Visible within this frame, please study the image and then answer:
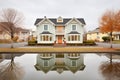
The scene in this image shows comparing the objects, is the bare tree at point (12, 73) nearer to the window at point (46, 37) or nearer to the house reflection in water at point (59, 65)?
the house reflection in water at point (59, 65)

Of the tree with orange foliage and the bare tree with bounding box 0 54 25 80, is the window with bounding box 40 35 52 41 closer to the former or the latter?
the tree with orange foliage

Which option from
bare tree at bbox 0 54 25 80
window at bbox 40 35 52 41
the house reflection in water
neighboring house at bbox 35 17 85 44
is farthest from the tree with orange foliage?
bare tree at bbox 0 54 25 80

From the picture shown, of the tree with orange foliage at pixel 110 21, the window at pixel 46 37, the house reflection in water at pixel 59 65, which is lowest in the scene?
the house reflection in water at pixel 59 65

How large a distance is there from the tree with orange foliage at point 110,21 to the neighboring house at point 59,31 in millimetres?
11515

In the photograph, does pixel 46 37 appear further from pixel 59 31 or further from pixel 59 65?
pixel 59 65

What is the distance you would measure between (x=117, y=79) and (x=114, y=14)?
26.6 metres

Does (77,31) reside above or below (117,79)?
above

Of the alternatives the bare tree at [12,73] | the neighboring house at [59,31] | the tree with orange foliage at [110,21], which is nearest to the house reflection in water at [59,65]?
the bare tree at [12,73]

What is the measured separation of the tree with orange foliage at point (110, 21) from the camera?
104ft


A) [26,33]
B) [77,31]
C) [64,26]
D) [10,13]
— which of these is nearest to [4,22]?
[10,13]

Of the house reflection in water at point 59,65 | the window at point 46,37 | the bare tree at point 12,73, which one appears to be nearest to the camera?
the bare tree at point 12,73

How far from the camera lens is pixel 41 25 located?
148ft

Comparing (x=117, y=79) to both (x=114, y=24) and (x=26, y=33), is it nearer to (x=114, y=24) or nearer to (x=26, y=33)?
(x=114, y=24)

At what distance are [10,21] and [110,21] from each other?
24801mm
